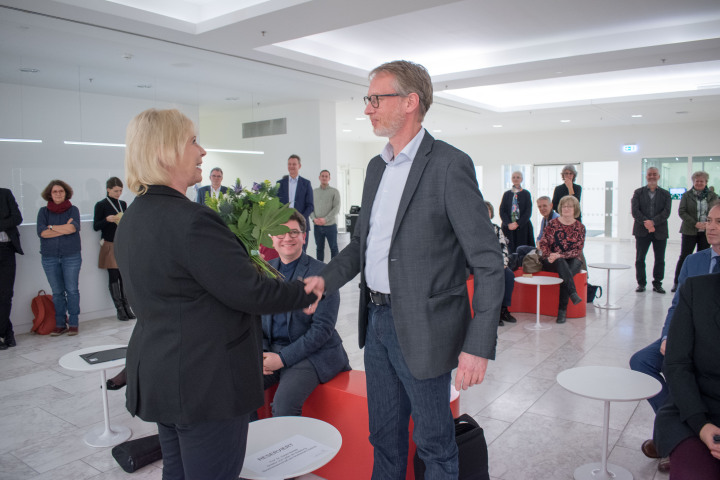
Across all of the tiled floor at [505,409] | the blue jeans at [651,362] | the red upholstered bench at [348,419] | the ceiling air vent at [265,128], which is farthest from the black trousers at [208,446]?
the ceiling air vent at [265,128]

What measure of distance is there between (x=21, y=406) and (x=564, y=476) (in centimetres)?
389

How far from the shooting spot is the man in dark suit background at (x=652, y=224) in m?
7.89

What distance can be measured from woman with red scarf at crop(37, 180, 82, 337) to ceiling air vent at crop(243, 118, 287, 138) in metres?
4.78

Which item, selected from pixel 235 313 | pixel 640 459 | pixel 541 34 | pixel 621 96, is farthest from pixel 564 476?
pixel 621 96

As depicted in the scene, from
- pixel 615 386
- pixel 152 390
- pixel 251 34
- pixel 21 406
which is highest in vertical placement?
pixel 251 34

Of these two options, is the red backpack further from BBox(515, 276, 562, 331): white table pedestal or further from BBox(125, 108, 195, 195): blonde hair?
BBox(125, 108, 195, 195): blonde hair

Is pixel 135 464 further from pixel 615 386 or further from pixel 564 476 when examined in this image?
pixel 615 386

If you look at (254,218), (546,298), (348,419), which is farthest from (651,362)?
(546,298)

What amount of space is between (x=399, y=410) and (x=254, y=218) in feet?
3.03

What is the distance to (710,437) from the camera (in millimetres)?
1966

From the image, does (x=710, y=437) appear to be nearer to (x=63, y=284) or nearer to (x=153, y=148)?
(x=153, y=148)

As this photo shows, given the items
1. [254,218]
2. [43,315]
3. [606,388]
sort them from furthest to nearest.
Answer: [43,315] → [606,388] → [254,218]

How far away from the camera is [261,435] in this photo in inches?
84.9

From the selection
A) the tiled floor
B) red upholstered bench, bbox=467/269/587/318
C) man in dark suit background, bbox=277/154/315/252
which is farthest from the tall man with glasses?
man in dark suit background, bbox=277/154/315/252
